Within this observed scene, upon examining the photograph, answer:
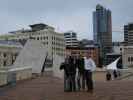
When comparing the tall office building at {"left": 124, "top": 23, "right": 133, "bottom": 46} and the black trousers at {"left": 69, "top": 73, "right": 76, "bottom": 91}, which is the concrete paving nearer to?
the black trousers at {"left": 69, "top": 73, "right": 76, "bottom": 91}

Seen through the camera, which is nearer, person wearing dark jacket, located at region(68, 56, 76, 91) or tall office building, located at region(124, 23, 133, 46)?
person wearing dark jacket, located at region(68, 56, 76, 91)

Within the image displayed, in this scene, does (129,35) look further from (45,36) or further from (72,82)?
(72,82)

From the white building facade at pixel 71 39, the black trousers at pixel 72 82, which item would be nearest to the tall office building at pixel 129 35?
the white building facade at pixel 71 39

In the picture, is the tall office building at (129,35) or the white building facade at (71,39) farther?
the white building facade at (71,39)

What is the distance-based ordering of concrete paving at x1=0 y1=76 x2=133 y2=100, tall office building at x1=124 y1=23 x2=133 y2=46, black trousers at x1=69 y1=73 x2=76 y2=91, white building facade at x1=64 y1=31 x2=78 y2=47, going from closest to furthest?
concrete paving at x1=0 y1=76 x2=133 y2=100 < black trousers at x1=69 y1=73 x2=76 y2=91 < tall office building at x1=124 y1=23 x2=133 y2=46 < white building facade at x1=64 y1=31 x2=78 y2=47

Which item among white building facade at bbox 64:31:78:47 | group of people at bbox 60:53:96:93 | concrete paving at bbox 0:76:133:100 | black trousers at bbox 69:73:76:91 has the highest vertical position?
white building facade at bbox 64:31:78:47

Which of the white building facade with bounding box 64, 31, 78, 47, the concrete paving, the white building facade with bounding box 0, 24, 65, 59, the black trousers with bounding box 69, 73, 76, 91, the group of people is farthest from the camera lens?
the white building facade with bounding box 64, 31, 78, 47

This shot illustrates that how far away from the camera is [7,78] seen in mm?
16656

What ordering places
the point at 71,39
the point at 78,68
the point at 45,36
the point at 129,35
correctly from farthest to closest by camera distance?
the point at 71,39
the point at 129,35
the point at 45,36
the point at 78,68

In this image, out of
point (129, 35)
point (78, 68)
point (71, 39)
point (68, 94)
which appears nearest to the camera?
point (68, 94)

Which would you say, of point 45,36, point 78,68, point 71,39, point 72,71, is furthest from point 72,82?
point 71,39

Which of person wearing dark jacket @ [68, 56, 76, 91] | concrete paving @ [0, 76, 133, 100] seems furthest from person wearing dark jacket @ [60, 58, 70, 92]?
concrete paving @ [0, 76, 133, 100]

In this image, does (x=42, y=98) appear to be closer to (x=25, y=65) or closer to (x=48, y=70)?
(x=25, y=65)

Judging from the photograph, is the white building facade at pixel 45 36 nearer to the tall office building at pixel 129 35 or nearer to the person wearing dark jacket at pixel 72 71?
the tall office building at pixel 129 35
